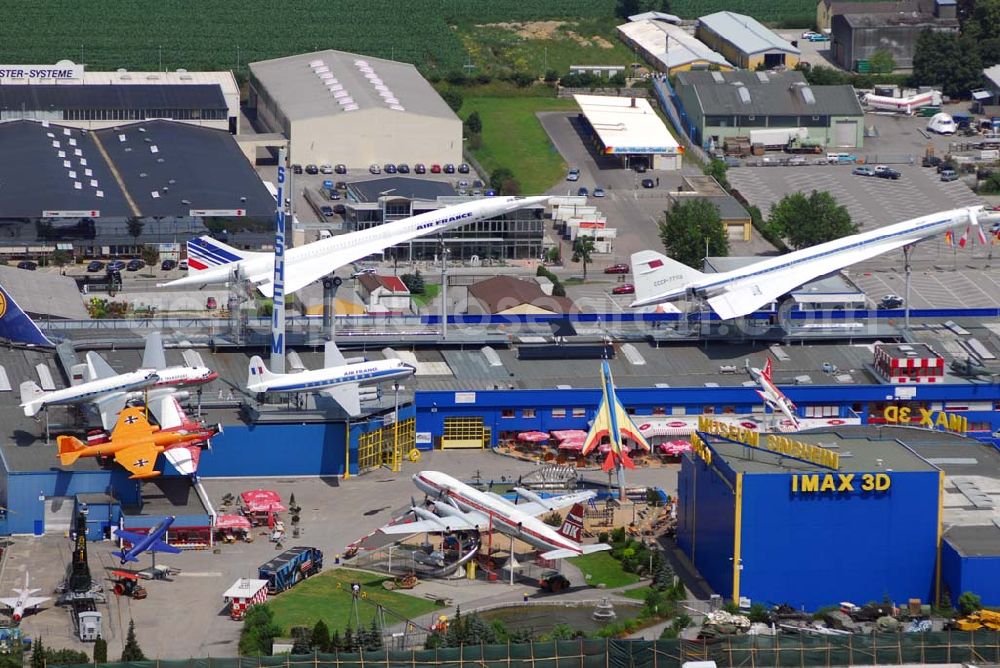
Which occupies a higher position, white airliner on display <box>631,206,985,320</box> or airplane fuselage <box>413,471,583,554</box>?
white airliner on display <box>631,206,985,320</box>

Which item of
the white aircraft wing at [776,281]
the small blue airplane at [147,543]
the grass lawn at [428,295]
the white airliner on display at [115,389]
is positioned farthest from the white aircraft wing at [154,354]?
the grass lawn at [428,295]

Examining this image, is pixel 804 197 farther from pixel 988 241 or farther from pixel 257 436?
pixel 257 436

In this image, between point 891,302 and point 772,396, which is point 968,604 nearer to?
point 772,396

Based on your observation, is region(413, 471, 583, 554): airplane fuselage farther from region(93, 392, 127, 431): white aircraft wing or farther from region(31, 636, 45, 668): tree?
region(31, 636, 45, 668): tree

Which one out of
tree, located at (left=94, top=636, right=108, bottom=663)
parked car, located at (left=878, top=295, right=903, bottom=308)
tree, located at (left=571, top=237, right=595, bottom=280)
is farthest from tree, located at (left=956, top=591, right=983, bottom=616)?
tree, located at (left=571, top=237, right=595, bottom=280)

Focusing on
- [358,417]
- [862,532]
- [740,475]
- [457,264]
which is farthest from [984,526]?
[457,264]

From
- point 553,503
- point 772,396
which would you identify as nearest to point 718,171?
point 772,396
